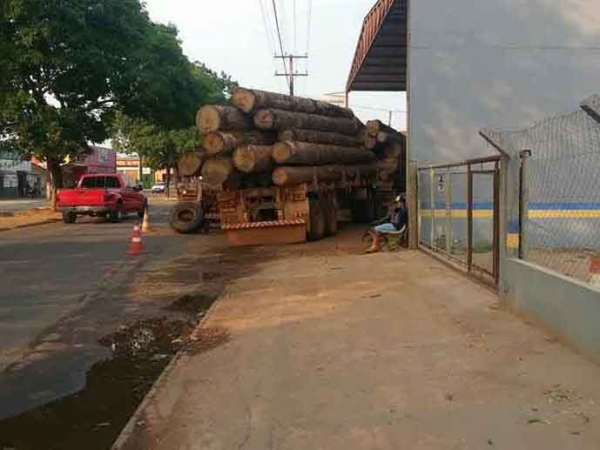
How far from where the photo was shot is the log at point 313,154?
1809cm

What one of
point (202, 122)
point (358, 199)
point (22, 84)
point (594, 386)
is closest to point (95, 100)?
point (22, 84)

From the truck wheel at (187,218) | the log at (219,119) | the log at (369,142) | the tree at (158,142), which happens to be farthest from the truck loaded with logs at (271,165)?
the tree at (158,142)

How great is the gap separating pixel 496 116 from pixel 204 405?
11.9m

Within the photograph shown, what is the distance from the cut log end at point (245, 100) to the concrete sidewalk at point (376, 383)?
9.40 metres

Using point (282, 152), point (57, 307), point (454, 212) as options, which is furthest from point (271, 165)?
point (57, 307)

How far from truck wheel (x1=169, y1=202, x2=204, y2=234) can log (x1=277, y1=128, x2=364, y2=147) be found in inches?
185

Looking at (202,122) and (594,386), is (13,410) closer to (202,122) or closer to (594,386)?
(594,386)

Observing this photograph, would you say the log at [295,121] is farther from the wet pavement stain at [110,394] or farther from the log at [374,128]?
the wet pavement stain at [110,394]

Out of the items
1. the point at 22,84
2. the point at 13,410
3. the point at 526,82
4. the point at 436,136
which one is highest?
the point at 22,84

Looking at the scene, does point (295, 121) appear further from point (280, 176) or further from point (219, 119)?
point (219, 119)

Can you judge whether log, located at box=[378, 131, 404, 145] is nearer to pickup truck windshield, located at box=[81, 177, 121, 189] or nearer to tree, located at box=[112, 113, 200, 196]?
pickup truck windshield, located at box=[81, 177, 121, 189]

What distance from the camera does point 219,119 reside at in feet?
57.1

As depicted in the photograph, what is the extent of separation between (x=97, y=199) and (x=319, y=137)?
11586 millimetres

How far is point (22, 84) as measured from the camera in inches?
1185
